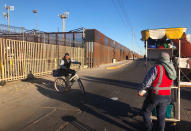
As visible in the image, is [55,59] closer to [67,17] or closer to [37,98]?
[37,98]

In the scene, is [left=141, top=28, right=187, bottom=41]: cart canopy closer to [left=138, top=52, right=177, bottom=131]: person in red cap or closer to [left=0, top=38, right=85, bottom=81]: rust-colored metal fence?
[left=138, top=52, right=177, bottom=131]: person in red cap

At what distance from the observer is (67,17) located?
39406 millimetres

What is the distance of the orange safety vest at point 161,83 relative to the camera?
338 cm

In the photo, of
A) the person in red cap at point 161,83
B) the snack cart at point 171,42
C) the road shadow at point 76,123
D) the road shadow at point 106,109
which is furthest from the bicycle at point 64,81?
the person in red cap at point 161,83

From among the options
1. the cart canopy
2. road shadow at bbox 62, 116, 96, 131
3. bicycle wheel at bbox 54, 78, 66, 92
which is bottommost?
road shadow at bbox 62, 116, 96, 131

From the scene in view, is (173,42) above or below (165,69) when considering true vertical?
above

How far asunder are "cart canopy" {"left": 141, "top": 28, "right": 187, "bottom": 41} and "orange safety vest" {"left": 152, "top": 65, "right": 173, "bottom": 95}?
162 cm

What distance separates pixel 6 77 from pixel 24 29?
3.62m

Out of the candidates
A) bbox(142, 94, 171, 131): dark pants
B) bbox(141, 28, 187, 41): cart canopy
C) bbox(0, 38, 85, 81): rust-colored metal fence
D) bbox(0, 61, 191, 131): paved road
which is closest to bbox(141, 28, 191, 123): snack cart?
bbox(141, 28, 187, 41): cart canopy

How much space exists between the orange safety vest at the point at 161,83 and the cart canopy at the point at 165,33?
5.33ft

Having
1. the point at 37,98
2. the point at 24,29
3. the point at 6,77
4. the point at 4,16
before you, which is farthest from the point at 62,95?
the point at 4,16

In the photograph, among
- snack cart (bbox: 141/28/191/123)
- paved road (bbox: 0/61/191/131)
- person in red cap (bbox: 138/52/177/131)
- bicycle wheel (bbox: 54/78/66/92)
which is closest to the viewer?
person in red cap (bbox: 138/52/177/131)

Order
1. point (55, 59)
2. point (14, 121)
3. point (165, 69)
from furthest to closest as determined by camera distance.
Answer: point (55, 59), point (14, 121), point (165, 69)

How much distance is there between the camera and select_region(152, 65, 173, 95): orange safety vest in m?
3.38
